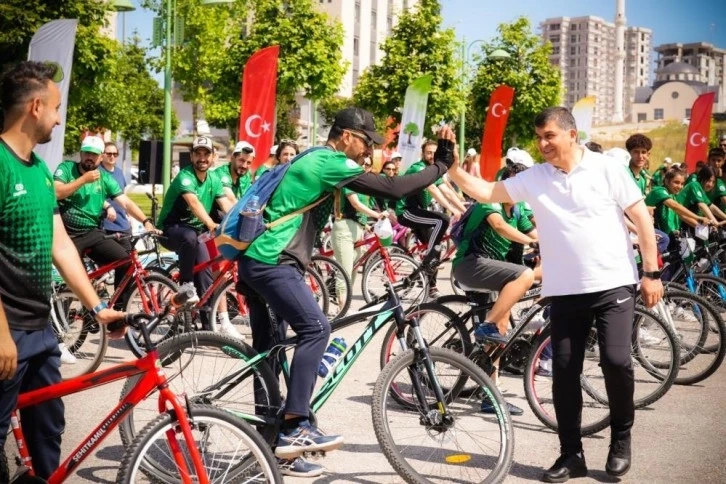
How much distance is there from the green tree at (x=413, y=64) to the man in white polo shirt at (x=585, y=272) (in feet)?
97.0

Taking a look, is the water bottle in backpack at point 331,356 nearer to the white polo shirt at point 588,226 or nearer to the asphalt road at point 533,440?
the asphalt road at point 533,440

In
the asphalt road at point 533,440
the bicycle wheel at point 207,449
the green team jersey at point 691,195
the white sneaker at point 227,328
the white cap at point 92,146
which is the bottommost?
the asphalt road at point 533,440

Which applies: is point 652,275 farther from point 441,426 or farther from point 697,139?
point 697,139

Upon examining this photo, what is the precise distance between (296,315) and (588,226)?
177 centimetres

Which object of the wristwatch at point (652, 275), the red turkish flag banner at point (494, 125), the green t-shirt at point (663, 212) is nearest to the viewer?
the wristwatch at point (652, 275)

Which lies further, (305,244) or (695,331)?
(695,331)

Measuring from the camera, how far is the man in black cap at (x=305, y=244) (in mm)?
4883

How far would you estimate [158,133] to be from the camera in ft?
218

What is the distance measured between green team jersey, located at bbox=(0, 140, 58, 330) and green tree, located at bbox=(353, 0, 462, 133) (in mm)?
31572

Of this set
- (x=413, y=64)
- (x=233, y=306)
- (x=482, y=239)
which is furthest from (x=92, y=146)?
(x=413, y=64)

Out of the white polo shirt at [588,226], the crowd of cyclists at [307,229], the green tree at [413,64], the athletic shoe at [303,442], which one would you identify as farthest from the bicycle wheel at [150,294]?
the green tree at [413,64]

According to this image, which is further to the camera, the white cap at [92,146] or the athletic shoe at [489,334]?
the white cap at [92,146]

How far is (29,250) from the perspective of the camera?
3.75 metres

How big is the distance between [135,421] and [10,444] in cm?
129
